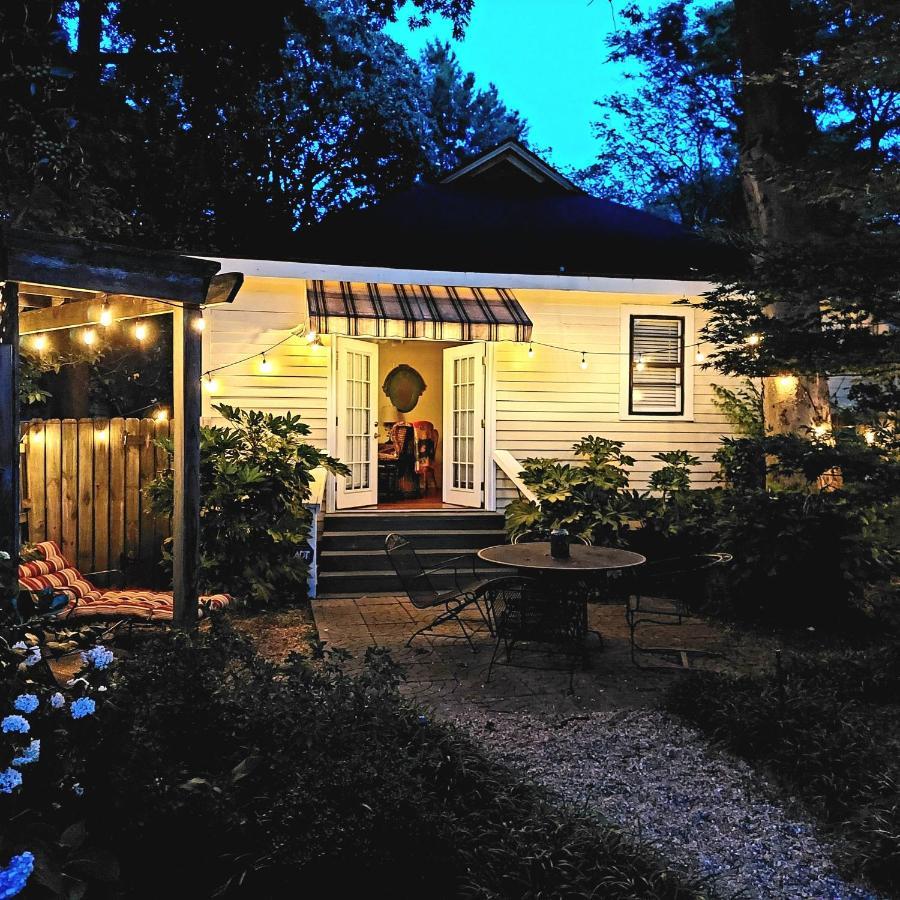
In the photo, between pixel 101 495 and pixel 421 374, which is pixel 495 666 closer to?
pixel 101 495

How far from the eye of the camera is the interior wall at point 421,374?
14.8m

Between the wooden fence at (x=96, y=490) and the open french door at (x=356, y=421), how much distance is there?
2.41 m

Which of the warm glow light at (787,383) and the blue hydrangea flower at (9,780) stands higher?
the warm glow light at (787,383)

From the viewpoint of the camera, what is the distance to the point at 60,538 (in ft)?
24.5

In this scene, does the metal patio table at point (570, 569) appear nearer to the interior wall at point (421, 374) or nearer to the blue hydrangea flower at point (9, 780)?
the blue hydrangea flower at point (9, 780)

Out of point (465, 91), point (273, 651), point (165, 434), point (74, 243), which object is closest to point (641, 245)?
point (165, 434)

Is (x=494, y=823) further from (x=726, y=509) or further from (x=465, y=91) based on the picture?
(x=465, y=91)

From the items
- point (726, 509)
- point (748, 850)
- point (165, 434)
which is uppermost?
point (165, 434)

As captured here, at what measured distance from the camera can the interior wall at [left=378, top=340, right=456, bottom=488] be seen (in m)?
14.8

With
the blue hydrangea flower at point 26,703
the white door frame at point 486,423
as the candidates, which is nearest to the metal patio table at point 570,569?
the white door frame at point 486,423

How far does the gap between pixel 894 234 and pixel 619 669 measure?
3546mm

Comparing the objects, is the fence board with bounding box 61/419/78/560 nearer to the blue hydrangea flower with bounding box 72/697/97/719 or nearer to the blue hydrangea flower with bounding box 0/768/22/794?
the blue hydrangea flower with bounding box 72/697/97/719

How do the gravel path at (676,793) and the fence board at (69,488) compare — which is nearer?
the gravel path at (676,793)

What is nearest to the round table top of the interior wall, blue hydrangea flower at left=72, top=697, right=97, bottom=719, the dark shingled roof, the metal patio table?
the metal patio table
